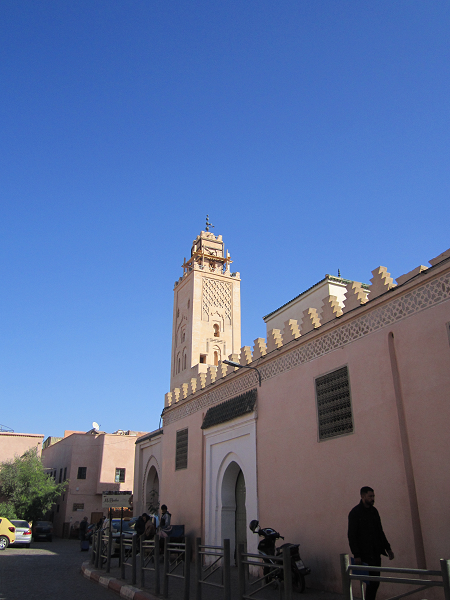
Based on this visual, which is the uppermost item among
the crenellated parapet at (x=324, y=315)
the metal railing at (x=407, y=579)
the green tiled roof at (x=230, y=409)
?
the crenellated parapet at (x=324, y=315)

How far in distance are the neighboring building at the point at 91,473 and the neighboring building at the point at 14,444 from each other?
2.58m

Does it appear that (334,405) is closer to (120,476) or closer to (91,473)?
(120,476)

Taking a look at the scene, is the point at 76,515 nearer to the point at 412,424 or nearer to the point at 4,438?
the point at 4,438

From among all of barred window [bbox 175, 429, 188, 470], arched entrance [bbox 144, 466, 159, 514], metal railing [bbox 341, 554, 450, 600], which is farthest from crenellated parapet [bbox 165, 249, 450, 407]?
arched entrance [bbox 144, 466, 159, 514]

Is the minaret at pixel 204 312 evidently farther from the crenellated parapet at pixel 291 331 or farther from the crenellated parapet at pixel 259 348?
the crenellated parapet at pixel 291 331

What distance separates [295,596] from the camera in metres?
7.08

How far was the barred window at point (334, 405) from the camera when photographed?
770 cm

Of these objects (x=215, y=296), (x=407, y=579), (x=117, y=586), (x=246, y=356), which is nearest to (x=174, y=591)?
(x=117, y=586)

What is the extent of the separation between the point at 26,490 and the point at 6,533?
921cm

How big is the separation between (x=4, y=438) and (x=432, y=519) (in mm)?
28039

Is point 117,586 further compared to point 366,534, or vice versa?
point 117,586

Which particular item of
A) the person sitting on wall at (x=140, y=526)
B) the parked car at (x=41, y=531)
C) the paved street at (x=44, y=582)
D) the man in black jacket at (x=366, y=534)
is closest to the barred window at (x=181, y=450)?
the person sitting on wall at (x=140, y=526)

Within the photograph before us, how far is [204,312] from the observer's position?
2909 centimetres

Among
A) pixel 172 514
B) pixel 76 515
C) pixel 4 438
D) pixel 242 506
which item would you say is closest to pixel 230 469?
pixel 242 506
